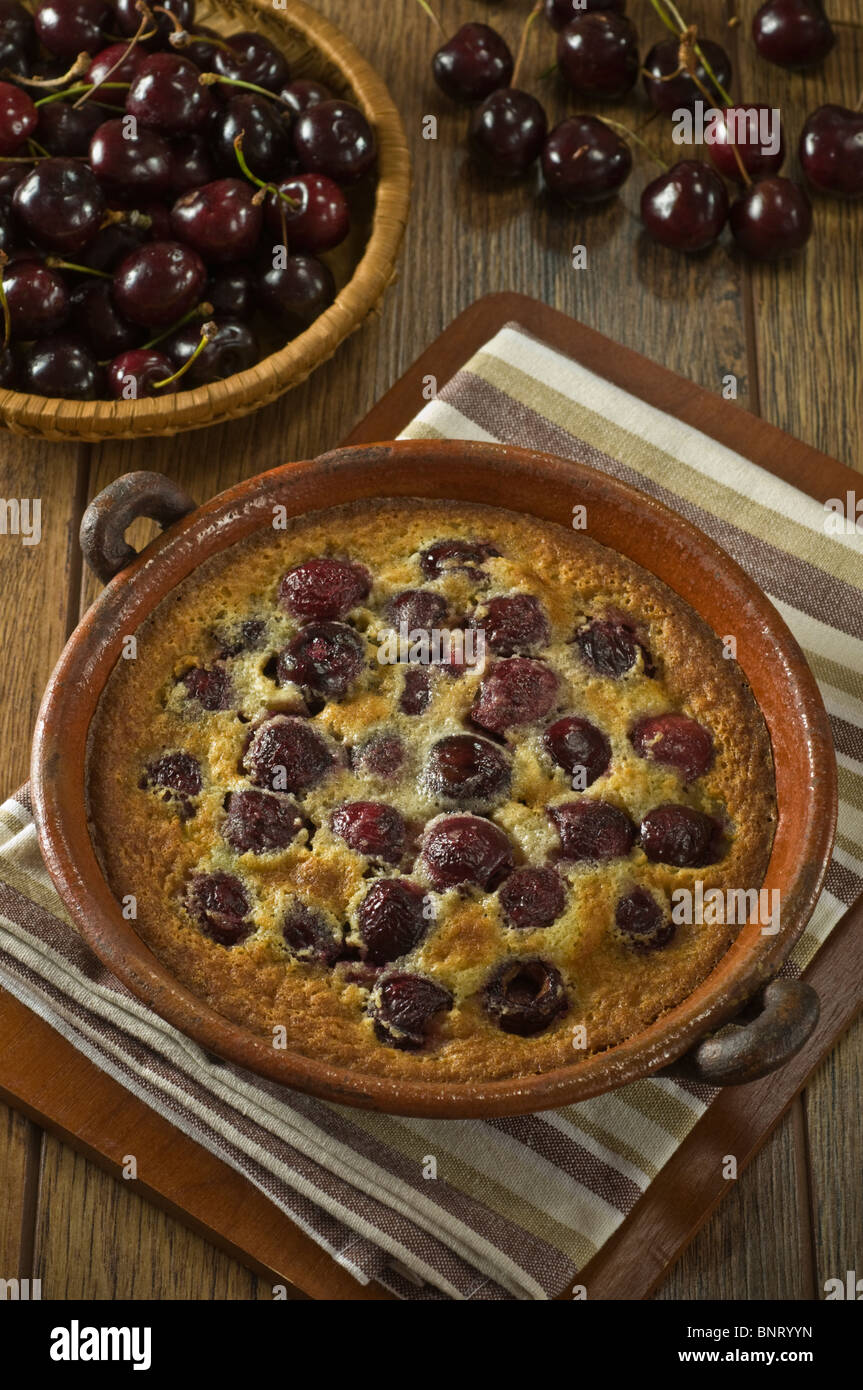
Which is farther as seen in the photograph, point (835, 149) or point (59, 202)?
point (835, 149)

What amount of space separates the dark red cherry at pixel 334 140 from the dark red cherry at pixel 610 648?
0.98 m

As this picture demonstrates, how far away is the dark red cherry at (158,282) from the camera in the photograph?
91.9 inches

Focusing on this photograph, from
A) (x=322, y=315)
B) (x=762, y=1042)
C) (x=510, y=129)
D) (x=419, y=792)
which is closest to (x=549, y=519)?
(x=419, y=792)

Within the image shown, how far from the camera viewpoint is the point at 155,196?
2.43 metres

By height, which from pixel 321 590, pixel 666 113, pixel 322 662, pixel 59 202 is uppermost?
pixel 666 113

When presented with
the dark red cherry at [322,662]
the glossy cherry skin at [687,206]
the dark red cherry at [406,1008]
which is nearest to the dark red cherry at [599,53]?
the glossy cherry skin at [687,206]

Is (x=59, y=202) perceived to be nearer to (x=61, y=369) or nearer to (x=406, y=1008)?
(x=61, y=369)

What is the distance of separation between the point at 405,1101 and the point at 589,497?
34.6 inches

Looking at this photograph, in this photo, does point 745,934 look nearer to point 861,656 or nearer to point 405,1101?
point 405,1101

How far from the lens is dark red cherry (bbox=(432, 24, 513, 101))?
2.70 m

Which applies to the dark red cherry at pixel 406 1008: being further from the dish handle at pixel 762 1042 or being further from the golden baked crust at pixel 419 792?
the dish handle at pixel 762 1042

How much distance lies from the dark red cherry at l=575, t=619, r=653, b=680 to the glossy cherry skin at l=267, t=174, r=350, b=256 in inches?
35.1

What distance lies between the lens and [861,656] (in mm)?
2287

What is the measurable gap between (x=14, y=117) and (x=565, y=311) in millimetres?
1001
